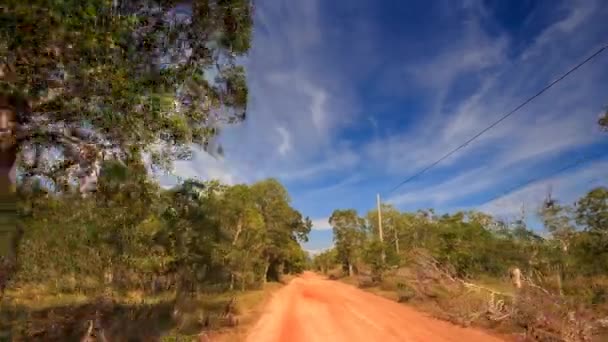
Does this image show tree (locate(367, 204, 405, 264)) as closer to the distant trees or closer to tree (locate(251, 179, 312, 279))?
tree (locate(251, 179, 312, 279))

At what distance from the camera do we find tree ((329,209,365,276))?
5875 centimetres

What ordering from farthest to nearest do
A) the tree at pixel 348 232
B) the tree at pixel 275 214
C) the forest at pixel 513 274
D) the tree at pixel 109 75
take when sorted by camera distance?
the tree at pixel 348 232 < the tree at pixel 275 214 < the forest at pixel 513 274 < the tree at pixel 109 75

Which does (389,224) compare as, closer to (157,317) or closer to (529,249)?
(529,249)

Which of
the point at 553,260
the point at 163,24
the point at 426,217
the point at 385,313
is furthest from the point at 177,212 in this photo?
the point at 426,217

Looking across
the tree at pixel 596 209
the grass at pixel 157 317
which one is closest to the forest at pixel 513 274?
the tree at pixel 596 209

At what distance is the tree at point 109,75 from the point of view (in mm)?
5230

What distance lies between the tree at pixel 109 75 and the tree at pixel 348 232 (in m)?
52.3

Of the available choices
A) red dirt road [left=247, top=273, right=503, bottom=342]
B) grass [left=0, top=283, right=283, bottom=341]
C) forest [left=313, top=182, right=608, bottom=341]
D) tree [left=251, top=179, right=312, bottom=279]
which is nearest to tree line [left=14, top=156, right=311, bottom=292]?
grass [left=0, top=283, right=283, bottom=341]

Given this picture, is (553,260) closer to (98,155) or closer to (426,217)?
(98,155)

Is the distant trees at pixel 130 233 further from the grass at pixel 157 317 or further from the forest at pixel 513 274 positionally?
the forest at pixel 513 274

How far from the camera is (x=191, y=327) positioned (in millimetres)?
13930

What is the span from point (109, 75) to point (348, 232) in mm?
56035

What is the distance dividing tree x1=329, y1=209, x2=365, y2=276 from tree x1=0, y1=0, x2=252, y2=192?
52287 millimetres

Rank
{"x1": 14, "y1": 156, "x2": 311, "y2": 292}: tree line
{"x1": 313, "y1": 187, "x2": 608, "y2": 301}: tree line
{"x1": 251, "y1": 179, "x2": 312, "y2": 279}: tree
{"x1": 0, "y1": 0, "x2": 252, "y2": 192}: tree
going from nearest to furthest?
{"x1": 0, "y1": 0, "x2": 252, "y2": 192}: tree, {"x1": 14, "y1": 156, "x2": 311, "y2": 292}: tree line, {"x1": 313, "y1": 187, "x2": 608, "y2": 301}: tree line, {"x1": 251, "y1": 179, "x2": 312, "y2": 279}: tree
